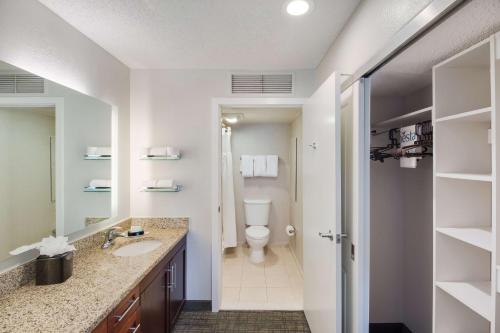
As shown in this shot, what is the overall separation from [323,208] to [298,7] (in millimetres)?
1242

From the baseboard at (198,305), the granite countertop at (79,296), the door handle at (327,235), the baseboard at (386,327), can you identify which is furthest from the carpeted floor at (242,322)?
the door handle at (327,235)

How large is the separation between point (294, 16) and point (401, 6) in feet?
2.16

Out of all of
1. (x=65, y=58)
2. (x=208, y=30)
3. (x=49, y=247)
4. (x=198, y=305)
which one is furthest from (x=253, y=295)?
(x=65, y=58)

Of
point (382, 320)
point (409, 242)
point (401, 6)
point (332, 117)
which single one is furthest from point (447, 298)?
point (401, 6)

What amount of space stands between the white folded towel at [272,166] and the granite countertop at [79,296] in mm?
2619

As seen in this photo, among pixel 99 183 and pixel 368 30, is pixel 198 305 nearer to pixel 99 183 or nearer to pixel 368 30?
pixel 99 183

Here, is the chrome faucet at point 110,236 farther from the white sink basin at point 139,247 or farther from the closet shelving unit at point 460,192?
the closet shelving unit at point 460,192

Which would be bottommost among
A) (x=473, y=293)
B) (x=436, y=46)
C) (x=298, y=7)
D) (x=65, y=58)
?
(x=473, y=293)

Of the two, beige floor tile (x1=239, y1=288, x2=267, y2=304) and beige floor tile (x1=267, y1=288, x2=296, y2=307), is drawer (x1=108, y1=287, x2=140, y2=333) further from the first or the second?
beige floor tile (x1=267, y1=288, x2=296, y2=307)

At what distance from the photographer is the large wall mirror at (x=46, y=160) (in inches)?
46.9

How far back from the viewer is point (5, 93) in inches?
46.1

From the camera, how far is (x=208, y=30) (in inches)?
64.8

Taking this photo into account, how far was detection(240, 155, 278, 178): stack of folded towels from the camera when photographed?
403 cm

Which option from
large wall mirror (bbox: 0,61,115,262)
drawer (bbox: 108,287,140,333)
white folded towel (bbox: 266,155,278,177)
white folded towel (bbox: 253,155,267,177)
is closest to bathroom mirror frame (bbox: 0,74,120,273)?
large wall mirror (bbox: 0,61,115,262)
